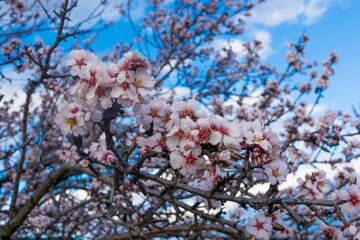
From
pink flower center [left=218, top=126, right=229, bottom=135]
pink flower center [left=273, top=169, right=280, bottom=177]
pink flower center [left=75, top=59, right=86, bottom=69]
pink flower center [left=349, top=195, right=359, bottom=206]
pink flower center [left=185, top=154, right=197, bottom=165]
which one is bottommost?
pink flower center [left=349, top=195, right=359, bottom=206]

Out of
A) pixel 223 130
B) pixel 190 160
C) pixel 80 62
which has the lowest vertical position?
pixel 190 160

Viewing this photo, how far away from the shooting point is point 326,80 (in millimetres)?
6598

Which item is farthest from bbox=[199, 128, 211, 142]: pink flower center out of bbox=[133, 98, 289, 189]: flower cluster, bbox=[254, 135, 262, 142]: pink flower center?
bbox=[254, 135, 262, 142]: pink flower center

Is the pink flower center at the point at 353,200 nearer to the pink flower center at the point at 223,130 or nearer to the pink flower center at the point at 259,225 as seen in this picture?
the pink flower center at the point at 259,225

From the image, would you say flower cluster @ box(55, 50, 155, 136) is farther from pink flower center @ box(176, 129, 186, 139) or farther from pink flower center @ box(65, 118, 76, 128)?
pink flower center @ box(176, 129, 186, 139)

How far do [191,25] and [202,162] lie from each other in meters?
7.16

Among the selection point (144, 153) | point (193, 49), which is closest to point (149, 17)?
point (193, 49)

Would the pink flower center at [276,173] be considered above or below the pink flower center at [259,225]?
above

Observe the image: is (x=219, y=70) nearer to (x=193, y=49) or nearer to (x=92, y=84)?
(x=193, y=49)

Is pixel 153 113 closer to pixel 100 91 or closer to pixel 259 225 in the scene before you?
pixel 100 91

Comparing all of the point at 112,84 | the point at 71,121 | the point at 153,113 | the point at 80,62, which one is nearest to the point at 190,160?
the point at 153,113

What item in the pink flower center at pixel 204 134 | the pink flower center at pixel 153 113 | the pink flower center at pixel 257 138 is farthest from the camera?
the pink flower center at pixel 153 113

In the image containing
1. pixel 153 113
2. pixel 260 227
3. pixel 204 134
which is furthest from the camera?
pixel 260 227

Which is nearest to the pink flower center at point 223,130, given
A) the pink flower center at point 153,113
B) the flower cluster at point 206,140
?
the flower cluster at point 206,140
